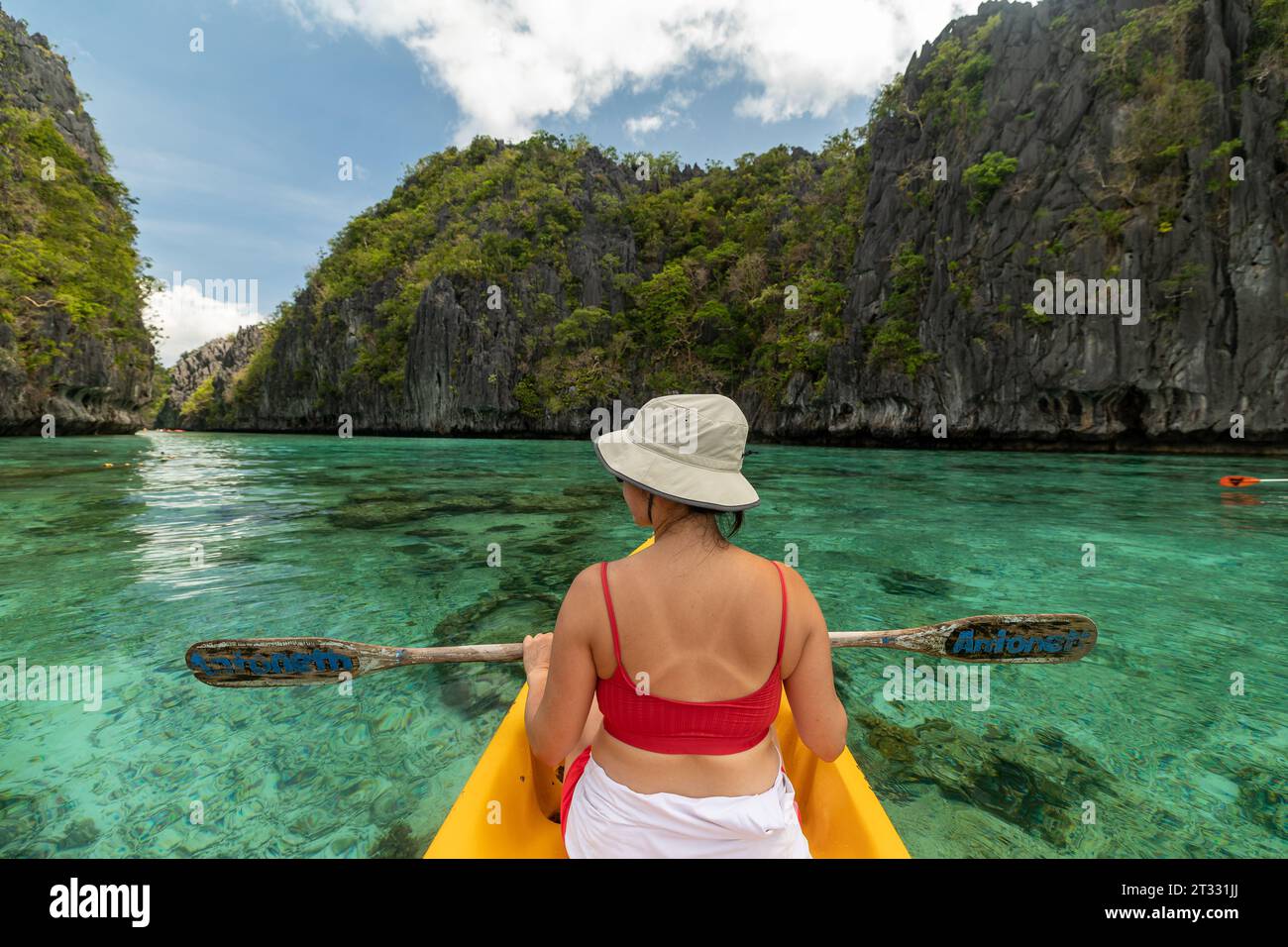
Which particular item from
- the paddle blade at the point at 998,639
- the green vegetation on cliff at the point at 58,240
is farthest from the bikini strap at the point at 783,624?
the green vegetation on cliff at the point at 58,240

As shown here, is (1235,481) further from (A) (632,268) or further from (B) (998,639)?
(A) (632,268)

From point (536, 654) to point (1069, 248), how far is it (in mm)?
29434

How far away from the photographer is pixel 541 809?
1.91m

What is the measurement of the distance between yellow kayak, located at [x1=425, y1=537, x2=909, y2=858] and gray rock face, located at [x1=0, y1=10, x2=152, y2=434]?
117ft

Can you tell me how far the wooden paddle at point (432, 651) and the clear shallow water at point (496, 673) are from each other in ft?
1.79

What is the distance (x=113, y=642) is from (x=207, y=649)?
2.45 metres

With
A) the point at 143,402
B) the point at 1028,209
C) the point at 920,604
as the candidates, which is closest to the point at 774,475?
the point at 920,604

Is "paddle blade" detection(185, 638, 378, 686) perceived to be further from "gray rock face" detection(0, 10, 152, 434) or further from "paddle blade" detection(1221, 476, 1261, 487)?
"gray rock face" detection(0, 10, 152, 434)

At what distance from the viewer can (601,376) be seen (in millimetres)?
40219

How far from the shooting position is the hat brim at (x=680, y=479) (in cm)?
123

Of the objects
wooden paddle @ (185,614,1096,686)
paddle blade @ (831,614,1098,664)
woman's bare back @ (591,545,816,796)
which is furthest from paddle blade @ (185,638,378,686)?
paddle blade @ (831,614,1098,664)

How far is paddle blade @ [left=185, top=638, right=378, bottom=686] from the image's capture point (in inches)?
94.6

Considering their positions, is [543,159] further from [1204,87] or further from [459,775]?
[459,775]

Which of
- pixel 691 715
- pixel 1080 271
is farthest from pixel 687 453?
pixel 1080 271
